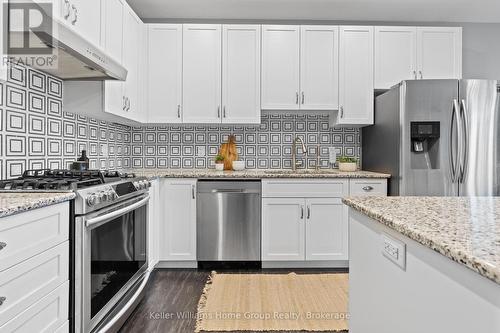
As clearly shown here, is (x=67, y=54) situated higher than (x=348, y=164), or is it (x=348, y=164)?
(x=67, y=54)

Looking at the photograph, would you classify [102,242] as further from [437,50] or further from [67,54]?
[437,50]

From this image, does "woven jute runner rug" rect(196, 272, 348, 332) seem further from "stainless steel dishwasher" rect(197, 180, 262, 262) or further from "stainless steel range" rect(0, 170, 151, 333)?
"stainless steel range" rect(0, 170, 151, 333)

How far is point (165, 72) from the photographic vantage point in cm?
334

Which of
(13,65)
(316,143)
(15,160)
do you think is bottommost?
(15,160)

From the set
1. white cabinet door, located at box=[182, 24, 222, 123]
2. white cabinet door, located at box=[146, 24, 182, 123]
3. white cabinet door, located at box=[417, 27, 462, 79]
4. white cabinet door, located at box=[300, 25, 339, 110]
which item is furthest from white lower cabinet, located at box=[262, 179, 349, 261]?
white cabinet door, located at box=[417, 27, 462, 79]

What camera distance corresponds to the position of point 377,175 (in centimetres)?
303

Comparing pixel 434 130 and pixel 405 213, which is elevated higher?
pixel 434 130

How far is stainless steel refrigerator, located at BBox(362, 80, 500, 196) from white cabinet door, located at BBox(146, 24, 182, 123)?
211 cm

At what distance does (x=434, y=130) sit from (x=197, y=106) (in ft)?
7.13

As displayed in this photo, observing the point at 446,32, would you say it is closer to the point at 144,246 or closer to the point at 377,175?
the point at 377,175

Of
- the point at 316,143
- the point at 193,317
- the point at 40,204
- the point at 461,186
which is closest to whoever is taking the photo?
the point at 40,204

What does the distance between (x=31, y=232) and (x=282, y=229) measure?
7.17 ft

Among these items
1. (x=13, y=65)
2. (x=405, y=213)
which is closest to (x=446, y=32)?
(x=405, y=213)

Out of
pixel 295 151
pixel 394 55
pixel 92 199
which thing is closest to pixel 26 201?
pixel 92 199
